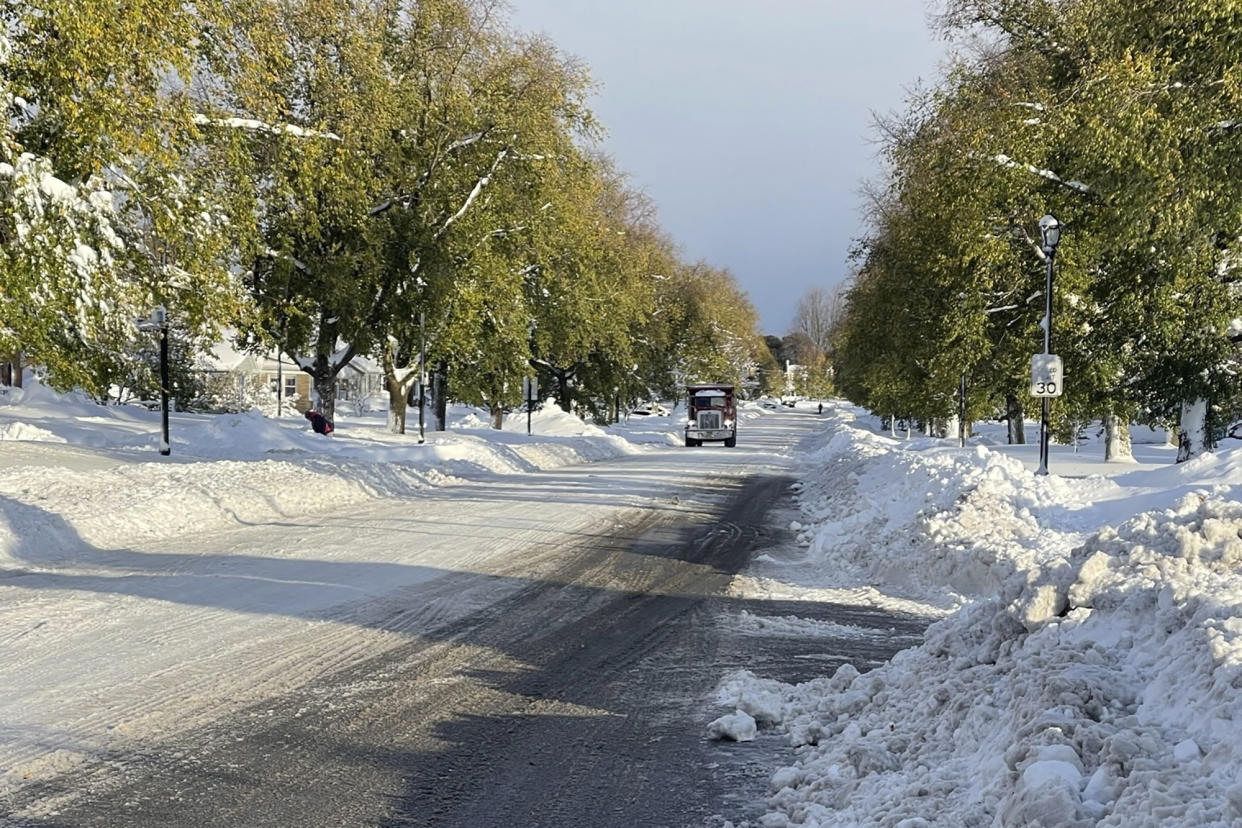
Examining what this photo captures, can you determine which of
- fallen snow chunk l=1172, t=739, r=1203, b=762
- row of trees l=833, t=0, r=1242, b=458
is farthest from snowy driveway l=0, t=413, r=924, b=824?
row of trees l=833, t=0, r=1242, b=458

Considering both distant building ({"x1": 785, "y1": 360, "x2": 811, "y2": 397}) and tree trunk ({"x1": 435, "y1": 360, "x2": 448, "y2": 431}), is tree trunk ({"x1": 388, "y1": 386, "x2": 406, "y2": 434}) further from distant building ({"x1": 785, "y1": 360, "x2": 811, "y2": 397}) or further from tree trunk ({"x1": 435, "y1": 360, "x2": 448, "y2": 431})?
distant building ({"x1": 785, "y1": 360, "x2": 811, "y2": 397})

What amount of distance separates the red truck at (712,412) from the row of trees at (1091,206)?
14.7 metres

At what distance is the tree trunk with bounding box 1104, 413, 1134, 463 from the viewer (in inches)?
953

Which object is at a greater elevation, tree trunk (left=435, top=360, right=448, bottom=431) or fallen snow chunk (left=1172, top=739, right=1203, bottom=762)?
tree trunk (left=435, top=360, right=448, bottom=431)

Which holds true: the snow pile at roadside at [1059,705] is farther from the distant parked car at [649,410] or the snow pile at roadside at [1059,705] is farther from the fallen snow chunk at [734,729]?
the distant parked car at [649,410]

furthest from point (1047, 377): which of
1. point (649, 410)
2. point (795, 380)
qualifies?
point (795, 380)

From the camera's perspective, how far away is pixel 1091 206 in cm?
2227

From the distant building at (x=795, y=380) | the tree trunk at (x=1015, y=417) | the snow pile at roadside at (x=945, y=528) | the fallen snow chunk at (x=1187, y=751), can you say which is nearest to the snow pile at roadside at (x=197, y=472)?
the snow pile at roadside at (x=945, y=528)

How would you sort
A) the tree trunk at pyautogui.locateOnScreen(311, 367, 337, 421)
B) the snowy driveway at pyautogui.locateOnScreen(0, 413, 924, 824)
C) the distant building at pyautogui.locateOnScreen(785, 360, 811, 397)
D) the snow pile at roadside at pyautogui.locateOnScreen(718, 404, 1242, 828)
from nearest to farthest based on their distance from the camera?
1. the snow pile at roadside at pyautogui.locateOnScreen(718, 404, 1242, 828)
2. the snowy driveway at pyautogui.locateOnScreen(0, 413, 924, 824)
3. the tree trunk at pyautogui.locateOnScreen(311, 367, 337, 421)
4. the distant building at pyautogui.locateOnScreen(785, 360, 811, 397)

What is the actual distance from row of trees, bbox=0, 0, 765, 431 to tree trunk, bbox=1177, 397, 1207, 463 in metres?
18.0

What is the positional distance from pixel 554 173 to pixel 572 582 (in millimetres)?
20951

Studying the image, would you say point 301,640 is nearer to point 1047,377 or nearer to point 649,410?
point 1047,377

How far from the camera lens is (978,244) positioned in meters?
→ 24.5

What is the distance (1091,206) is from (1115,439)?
6330 mm
